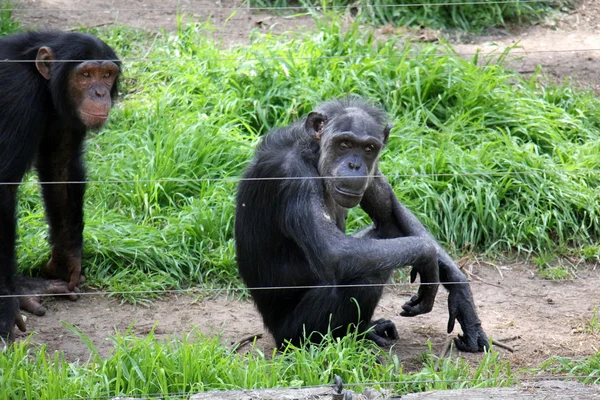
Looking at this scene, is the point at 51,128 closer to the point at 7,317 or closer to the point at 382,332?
the point at 7,317

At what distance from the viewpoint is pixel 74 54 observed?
21.6 feet

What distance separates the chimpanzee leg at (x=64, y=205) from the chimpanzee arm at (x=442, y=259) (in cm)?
211

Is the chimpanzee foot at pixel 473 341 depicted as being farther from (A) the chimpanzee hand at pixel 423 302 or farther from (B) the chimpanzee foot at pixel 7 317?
(B) the chimpanzee foot at pixel 7 317

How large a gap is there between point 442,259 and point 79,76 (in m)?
2.73

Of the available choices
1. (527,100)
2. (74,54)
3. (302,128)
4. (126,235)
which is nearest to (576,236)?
(527,100)

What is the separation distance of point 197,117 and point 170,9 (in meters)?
2.18

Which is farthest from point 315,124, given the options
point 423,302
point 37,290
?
point 37,290

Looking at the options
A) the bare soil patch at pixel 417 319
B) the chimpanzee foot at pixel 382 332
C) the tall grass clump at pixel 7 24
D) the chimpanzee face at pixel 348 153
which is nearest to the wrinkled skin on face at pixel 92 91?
the bare soil patch at pixel 417 319

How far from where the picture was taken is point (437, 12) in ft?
33.6

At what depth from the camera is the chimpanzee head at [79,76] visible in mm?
6512

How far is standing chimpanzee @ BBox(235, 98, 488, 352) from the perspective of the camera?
5.80m

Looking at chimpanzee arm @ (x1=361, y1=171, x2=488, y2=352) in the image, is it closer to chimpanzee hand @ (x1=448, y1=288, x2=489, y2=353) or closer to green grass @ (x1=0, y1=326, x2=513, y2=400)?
chimpanzee hand @ (x1=448, y1=288, x2=489, y2=353)

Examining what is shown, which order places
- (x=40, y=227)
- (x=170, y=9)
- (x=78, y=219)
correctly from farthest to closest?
(x=170, y=9)
(x=40, y=227)
(x=78, y=219)

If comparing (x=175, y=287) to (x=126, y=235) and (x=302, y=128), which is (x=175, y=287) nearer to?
(x=126, y=235)
